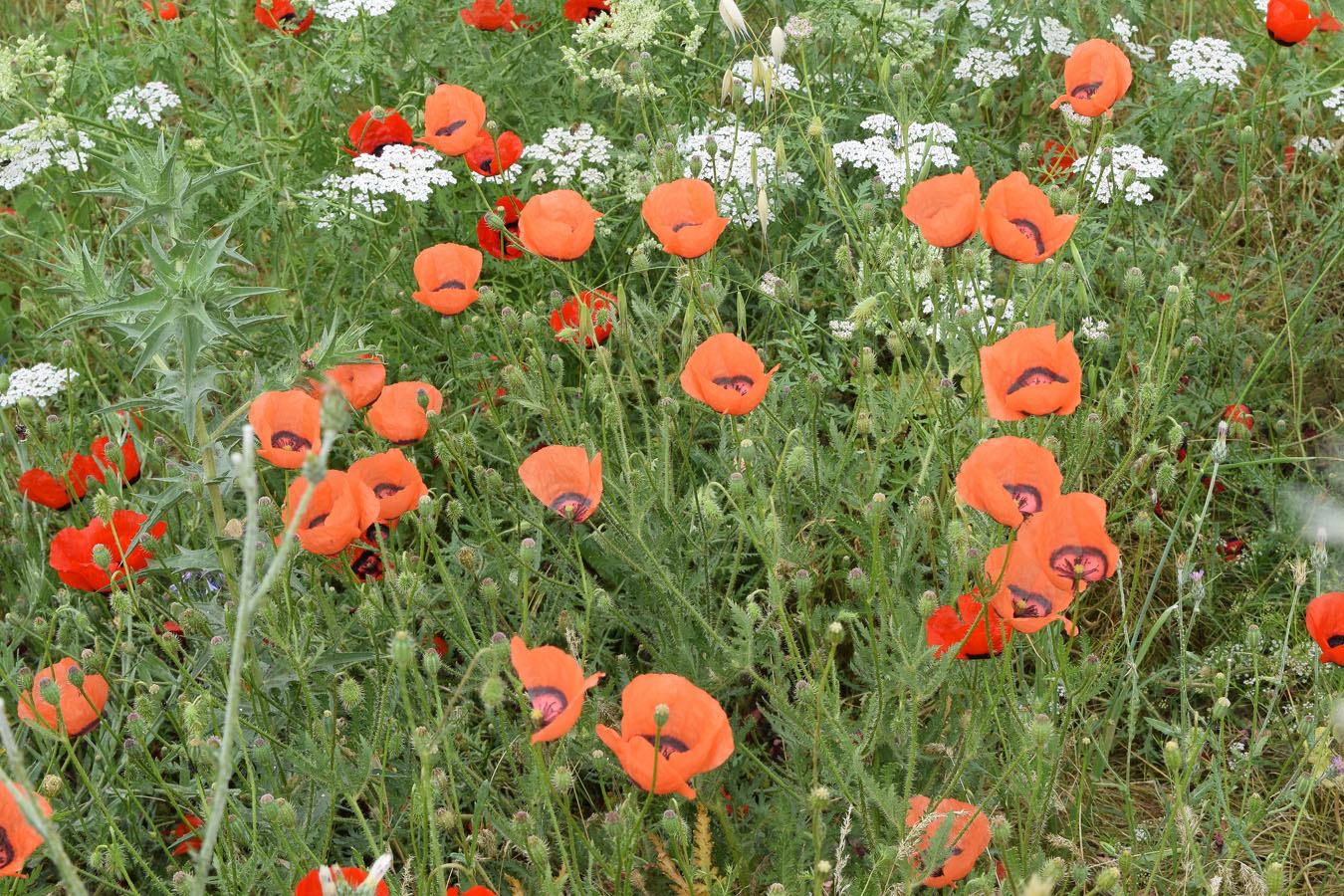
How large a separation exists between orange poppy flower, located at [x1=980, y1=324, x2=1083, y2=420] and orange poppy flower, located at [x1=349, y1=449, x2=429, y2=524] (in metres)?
0.81

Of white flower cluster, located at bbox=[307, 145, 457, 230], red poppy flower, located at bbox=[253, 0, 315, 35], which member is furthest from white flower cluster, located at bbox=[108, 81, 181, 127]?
white flower cluster, located at bbox=[307, 145, 457, 230]

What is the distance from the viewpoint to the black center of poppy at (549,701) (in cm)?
148

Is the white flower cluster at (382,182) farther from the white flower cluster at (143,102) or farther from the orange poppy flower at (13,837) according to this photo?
the orange poppy flower at (13,837)

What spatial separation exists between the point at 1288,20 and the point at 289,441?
7.07 feet

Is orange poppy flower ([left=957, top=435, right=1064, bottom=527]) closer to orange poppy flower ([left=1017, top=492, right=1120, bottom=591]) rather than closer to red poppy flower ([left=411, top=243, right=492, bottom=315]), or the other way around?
orange poppy flower ([left=1017, top=492, right=1120, bottom=591])

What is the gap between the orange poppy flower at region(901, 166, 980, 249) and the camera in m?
1.92

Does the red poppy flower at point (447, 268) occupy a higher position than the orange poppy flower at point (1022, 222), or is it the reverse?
the orange poppy flower at point (1022, 222)

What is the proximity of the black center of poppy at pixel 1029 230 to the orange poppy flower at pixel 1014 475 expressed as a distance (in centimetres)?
40

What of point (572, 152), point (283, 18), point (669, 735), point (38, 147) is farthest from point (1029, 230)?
point (38, 147)

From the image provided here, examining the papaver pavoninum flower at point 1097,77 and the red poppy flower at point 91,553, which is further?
the papaver pavoninum flower at point 1097,77

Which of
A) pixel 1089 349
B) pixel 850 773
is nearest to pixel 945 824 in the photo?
pixel 850 773

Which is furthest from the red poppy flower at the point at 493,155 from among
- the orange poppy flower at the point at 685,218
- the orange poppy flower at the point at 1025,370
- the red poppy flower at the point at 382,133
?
the orange poppy flower at the point at 1025,370

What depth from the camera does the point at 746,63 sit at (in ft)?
9.89

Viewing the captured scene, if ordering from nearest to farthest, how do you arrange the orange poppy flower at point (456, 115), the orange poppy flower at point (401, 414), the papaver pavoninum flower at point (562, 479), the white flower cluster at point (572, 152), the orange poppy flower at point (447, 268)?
the papaver pavoninum flower at point (562, 479) < the orange poppy flower at point (401, 414) < the orange poppy flower at point (447, 268) < the orange poppy flower at point (456, 115) < the white flower cluster at point (572, 152)
